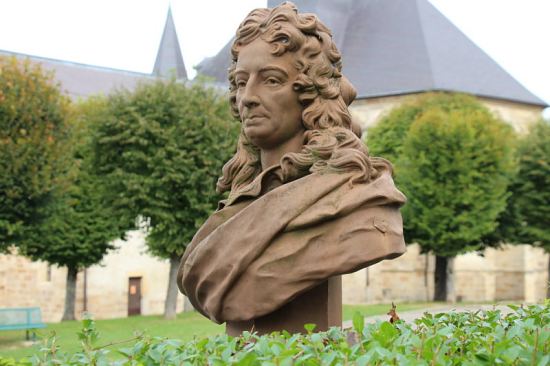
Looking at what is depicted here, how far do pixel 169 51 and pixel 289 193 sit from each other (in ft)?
179

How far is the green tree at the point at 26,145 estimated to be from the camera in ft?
54.4

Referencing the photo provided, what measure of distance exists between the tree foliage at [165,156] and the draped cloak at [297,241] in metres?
15.1

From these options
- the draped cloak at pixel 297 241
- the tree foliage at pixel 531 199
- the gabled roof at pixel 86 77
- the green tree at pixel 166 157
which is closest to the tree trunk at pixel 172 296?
the green tree at pixel 166 157

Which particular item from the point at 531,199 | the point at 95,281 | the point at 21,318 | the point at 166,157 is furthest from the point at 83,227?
the point at 531,199

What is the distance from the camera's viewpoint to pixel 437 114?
84.4 feet

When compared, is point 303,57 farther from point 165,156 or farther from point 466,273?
point 466,273

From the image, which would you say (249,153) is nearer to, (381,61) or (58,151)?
(58,151)

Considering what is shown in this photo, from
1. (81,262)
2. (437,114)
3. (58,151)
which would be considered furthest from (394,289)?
(58,151)

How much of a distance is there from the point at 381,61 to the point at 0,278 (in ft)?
62.8

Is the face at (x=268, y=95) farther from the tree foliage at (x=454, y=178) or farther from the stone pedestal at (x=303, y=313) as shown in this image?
the tree foliage at (x=454, y=178)

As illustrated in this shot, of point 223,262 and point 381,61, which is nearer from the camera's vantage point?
point 223,262

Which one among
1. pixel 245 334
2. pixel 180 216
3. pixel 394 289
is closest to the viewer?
pixel 245 334

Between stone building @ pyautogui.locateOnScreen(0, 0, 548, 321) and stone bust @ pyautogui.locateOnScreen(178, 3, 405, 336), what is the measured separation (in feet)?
95.3

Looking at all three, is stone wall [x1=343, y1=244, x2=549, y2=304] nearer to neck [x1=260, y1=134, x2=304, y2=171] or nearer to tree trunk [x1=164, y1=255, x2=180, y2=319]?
tree trunk [x1=164, y1=255, x2=180, y2=319]
